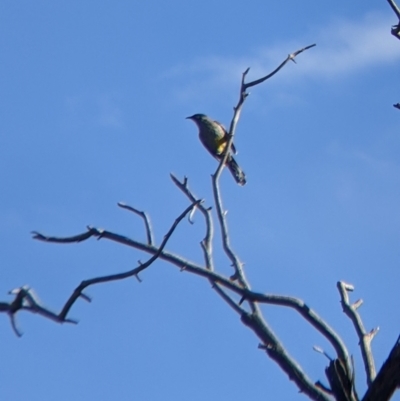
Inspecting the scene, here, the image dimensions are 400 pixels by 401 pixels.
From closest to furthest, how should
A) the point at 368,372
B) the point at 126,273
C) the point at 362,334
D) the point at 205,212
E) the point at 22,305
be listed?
1. the point at 22,305
2. the point at 126,273
3. the point at 368,372
4. the point at 362,334
5. the point at 205,212

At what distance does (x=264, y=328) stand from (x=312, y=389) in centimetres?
47

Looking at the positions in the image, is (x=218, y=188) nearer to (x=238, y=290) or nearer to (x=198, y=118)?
(x=238, y=290)

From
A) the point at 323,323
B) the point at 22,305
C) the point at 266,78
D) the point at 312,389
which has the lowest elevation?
the point at 312,389

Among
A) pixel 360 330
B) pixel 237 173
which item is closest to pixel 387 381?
pixel 360 330

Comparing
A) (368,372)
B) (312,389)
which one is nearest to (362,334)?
(368,372)

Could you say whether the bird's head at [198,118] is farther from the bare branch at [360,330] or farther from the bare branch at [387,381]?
the bare branch at [387,381]

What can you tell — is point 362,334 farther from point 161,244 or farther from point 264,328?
point 161,244

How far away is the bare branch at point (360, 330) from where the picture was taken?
445 cm

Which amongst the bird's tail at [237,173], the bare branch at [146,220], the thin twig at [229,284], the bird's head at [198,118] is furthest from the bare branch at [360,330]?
the bird's head at [198,118]

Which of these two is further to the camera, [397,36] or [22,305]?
[397,36]

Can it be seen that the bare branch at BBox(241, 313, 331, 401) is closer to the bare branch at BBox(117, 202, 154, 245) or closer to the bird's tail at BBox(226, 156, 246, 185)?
the bare branch at BBox(117, 202, 154, 245)

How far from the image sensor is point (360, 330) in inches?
187

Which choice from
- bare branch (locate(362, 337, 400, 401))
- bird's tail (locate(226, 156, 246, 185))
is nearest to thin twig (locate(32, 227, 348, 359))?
bare branch (locate(362, 337, 400, 401))

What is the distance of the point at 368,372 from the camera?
4.41 meters
